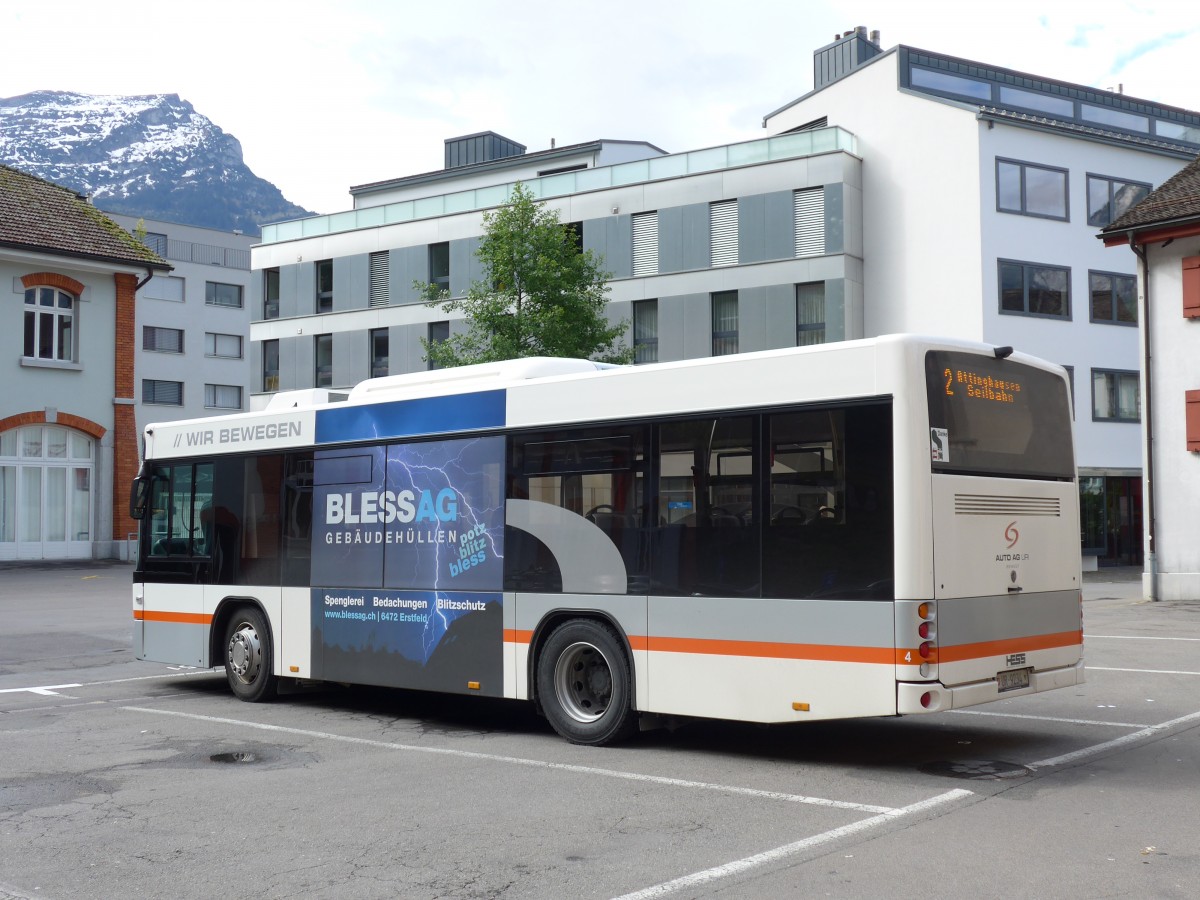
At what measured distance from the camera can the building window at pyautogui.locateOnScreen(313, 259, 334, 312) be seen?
47.8 meters

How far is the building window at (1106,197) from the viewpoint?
38.8 metres

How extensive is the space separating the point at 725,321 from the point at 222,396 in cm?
3810

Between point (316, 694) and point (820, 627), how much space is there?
6489 mm

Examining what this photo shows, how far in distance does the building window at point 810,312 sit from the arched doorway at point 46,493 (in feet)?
66.7

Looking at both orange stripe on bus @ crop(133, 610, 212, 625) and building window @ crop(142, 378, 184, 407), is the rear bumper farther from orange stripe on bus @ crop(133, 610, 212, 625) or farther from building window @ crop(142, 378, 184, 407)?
building window @ crop(142, 378, 184, 407)

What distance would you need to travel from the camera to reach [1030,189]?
37.5 m

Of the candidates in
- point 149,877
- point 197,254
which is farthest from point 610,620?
point 197,254

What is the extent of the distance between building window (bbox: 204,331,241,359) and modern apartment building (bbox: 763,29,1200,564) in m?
39.4

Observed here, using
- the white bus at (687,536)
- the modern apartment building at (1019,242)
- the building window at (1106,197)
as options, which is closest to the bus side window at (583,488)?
the white bus at (687,536)

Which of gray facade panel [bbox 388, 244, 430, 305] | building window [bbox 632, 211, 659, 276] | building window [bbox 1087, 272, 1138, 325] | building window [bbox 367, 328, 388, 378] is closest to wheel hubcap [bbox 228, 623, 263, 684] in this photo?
building window [bbox 632, 211, 659, 276]

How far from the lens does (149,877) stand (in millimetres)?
6035

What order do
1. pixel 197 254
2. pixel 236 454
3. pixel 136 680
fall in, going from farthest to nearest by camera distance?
pixel 197 254 < pixel 136 680 < pixel 236 454

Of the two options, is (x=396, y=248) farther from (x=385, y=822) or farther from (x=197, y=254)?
(x=385, y=822)

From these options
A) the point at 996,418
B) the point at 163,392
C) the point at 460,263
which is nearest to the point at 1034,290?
the point at 460,263
